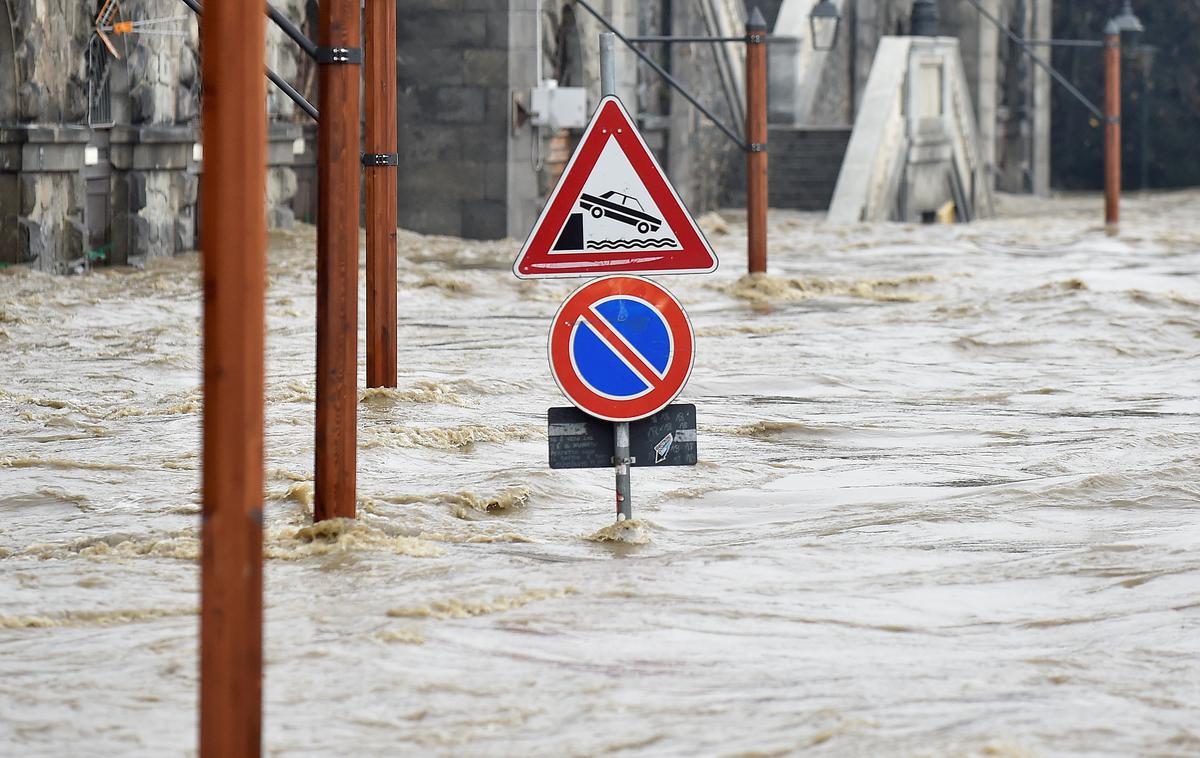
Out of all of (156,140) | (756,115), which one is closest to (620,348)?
(756,115)

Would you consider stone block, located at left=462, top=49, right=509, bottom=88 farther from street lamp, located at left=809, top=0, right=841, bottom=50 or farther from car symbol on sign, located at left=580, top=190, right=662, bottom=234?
car symbol on sign, located at left=580, top=190, right=662, bottom=234

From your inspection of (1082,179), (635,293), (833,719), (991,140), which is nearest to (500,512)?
(635,293)

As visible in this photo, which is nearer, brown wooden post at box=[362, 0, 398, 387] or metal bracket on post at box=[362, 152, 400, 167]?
brown wooden post at box=[362, 0, 398, 387]

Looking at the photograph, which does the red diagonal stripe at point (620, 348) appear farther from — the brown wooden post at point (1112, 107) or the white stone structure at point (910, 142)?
the white stone structure at point (910, 142)

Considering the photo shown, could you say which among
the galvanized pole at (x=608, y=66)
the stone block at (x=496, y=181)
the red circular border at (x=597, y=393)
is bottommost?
the red circular border at (x=597, y=393)

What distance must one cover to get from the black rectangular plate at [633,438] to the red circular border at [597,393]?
0.09m

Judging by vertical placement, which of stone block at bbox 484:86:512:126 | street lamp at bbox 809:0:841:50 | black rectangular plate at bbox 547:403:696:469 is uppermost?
street lamp at bbox 809:0:841:50

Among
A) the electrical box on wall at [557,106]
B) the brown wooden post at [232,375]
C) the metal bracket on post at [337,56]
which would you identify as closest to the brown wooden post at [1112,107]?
the electrical box on wall at [557,106]

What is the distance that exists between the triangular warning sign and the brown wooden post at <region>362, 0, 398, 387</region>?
2311 mm

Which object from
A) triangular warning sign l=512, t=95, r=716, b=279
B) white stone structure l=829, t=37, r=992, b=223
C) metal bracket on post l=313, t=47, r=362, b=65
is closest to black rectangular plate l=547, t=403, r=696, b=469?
triangular warning sign l=512, t=95, r=716, b=279

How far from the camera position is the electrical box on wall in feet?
58.7

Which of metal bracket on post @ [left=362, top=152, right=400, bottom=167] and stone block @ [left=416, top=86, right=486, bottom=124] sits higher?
stone block @ [left=416, top=86, right=486, bottom=124]

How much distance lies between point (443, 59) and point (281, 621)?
44.6ft

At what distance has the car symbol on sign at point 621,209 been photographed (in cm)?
575
